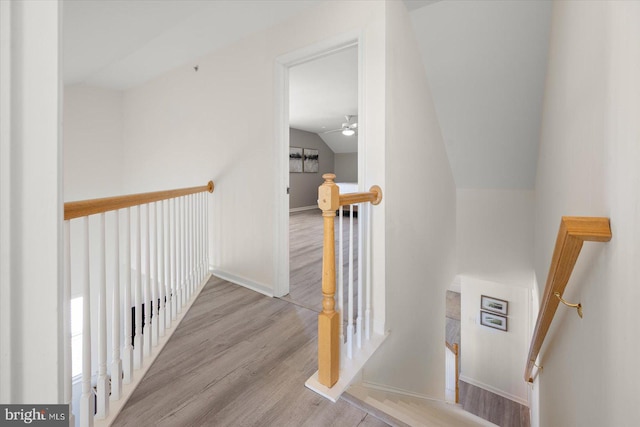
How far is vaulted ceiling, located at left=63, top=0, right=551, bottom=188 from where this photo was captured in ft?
7.14

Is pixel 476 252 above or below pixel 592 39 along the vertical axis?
below

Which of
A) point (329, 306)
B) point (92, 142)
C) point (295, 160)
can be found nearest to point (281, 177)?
point (329, 306)

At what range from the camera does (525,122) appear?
8.96 ft

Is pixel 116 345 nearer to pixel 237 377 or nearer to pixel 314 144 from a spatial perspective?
pixel 237 377

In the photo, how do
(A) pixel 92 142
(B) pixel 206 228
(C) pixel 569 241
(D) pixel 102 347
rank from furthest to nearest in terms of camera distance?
(A) pixel 92 142 → (B) pixel 206 228 → (D) pixel 102 347 → (C) pixel 569 241

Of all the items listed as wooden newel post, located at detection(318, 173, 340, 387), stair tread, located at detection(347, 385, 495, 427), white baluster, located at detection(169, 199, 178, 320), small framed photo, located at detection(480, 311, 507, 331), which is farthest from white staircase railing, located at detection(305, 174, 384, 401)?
small framed photo, located at detection(480, 311, 507, 331)

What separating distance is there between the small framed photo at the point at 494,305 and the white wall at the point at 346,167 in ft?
19.2

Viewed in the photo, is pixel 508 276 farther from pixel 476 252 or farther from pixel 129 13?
pixel 129 13

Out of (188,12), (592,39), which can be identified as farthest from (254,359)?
(188,12)

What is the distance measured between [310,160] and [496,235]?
20.2 ft

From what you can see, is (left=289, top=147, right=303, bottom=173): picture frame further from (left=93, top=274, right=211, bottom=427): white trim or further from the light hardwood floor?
(left=93, top=274, right=211, bottom=427): white trim

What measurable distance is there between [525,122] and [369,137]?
1.71 m

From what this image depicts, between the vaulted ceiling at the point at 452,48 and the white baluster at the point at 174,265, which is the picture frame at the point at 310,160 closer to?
the vaulted ceiling at the point at 452,48

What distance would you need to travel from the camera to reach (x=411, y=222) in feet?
7.94
